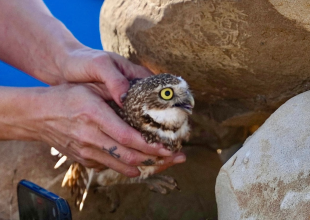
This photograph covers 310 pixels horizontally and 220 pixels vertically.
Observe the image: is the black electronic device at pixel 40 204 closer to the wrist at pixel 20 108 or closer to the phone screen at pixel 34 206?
the phone screen at pixel 34 206

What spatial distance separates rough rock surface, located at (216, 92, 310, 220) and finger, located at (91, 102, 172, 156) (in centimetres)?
45

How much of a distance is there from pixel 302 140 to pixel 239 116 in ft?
3.47

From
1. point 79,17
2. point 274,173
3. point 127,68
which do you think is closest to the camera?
point 274,173

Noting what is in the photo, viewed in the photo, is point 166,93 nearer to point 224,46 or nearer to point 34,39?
point 224,46

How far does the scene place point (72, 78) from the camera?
7.43 feet

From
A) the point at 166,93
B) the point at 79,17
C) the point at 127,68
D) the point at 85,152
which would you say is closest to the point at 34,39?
the point at 127,68

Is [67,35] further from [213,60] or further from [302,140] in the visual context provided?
[302,140]

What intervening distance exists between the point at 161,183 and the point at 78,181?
1.87 feet

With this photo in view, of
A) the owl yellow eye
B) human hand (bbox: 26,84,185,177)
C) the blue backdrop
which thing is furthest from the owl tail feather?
the blue backdrop

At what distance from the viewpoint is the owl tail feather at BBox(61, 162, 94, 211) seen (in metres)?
2.52

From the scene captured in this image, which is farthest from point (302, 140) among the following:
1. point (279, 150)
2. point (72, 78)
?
point (72, 78)

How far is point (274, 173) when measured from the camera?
1.39 m

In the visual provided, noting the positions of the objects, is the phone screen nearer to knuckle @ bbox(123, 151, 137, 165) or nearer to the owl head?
knuckle @ bbox(123, 151, 137, 165)

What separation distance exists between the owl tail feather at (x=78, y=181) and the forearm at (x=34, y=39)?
603 mm
